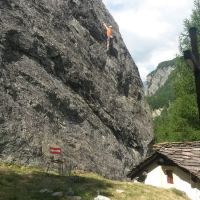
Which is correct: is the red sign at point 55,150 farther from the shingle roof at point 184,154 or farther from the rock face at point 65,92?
the shingle roof at point 184,154

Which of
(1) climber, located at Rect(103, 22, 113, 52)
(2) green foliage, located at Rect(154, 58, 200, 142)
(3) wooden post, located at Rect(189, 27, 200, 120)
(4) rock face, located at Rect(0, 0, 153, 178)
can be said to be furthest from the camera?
(2) green foliage, located at Rect(154, 58, 200, 142)

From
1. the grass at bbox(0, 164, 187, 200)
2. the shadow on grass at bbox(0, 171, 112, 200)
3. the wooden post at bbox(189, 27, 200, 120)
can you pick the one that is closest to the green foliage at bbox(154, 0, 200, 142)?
the grass at bbox(0, 164, 187, 200)

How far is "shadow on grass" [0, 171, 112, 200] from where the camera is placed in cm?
1534

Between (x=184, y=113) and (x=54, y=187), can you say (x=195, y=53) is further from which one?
(x=184, y=113)

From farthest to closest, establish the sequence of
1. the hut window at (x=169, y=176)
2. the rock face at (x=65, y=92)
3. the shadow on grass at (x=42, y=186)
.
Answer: the hut window at (x=169, y=176)
the rock face at (x=65, y=92)
the shadow on grass at (x=42, y=186)

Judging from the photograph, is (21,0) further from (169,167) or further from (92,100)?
(169,167)

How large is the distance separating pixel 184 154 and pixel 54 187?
38.7ft

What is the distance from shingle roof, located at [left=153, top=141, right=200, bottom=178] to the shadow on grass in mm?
7845

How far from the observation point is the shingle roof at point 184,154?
972 inches

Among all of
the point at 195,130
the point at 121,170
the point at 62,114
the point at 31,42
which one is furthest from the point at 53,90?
the point at 195,130

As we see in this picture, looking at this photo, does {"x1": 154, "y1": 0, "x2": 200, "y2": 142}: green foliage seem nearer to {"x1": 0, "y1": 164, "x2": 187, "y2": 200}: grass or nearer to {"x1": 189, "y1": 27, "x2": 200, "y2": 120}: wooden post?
{"x1": 0, "y1": 164, "x2": 187, "y2": 200}: grass

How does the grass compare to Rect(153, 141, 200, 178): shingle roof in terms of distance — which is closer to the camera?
the grass

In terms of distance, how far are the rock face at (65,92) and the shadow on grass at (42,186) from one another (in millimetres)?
2366

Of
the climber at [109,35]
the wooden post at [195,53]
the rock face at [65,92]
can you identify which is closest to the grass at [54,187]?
the rock face at [65,92]
